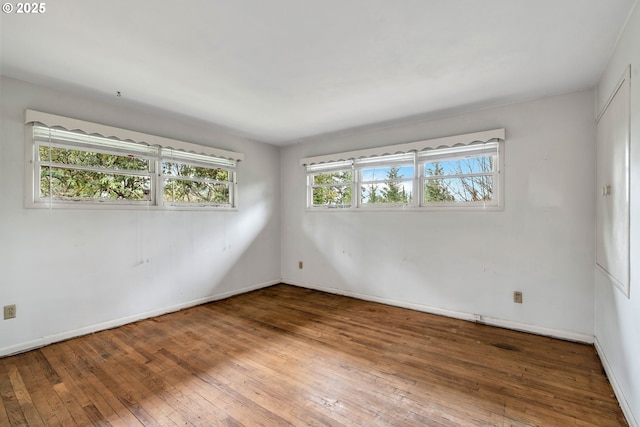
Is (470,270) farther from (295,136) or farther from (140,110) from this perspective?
(140,110)

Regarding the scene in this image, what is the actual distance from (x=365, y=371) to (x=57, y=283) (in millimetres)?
2966

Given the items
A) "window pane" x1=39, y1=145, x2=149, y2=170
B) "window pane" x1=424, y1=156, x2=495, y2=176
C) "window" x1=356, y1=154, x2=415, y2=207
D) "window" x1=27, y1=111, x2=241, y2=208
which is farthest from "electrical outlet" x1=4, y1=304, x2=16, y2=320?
"window pane" x1=424, y1=156, x2=495, y2=176

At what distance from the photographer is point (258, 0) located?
1590 millimetres

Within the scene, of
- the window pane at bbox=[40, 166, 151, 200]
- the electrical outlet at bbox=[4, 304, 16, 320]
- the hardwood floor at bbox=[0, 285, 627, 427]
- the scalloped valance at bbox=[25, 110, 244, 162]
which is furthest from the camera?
the window pane at bbox=[40, 166, 151, 200]

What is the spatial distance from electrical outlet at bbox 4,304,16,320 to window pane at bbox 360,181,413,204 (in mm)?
3869

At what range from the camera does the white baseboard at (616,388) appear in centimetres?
163

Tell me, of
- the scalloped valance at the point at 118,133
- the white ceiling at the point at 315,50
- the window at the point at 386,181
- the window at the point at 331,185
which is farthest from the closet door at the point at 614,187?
the scalloped valance at the point at 118,133

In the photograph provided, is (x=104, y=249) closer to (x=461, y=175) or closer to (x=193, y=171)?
(x=193, y=171)

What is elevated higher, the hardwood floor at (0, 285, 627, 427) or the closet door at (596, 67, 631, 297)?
the closet door at (596, 67, 631, 297)

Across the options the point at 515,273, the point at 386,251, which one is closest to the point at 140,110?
the point at 386,251

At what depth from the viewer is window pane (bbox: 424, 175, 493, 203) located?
128 inches

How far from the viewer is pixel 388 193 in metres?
3.99

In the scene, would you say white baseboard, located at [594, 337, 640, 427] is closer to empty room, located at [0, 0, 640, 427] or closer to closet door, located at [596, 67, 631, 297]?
empty room, located at [0, 0, 640, 427]

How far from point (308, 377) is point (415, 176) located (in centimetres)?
268
